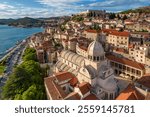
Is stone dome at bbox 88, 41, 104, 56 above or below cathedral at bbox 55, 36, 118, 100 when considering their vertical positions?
above

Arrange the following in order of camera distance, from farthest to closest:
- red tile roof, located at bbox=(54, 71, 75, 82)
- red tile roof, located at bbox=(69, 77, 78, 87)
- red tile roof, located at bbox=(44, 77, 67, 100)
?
red tile roof, located at bbox=(54, 71, 75, 82) < red tile roof, located at bbox=(69, 77, 78, 87) < red tile roof, located at bbox=(44, 77, 67, 100)

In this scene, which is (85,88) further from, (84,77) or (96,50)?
(96,50)

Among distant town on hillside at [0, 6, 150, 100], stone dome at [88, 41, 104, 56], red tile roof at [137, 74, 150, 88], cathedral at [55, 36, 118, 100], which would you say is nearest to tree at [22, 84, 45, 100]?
distant town on hillside at [0, 6, 150, 100]

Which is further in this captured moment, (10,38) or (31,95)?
(10,38)

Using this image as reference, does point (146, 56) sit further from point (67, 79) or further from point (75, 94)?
point (75, 94)

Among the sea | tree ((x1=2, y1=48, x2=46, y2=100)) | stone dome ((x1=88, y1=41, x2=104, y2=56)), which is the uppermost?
stone dome ((x1=88, y1=41, x2=104, y2=56))

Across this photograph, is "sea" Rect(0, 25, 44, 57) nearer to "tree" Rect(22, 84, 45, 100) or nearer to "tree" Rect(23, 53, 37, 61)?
"tree" Rect(23, 53, 37, 61)

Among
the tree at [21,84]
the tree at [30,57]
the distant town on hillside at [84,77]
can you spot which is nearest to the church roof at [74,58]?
the distant town on hillside at [84,77]

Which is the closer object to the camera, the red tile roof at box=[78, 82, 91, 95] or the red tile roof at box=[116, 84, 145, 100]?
the red tile roof at box=[116, 84, 145, 100]

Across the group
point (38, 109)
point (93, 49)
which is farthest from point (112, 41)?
point (38, 109)

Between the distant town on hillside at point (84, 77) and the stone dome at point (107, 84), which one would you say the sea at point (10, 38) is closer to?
the distant town on hillside at point (84, 77)

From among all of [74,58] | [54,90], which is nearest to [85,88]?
[54,90]

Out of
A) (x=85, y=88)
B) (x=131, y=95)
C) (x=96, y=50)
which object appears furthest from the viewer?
(x=96, y=50)
